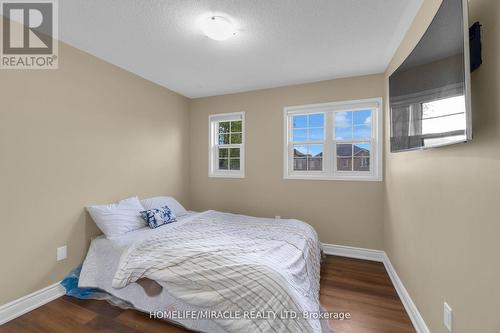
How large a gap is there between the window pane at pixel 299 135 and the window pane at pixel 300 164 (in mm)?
319

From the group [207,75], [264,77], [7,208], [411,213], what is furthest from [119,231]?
[411,213]

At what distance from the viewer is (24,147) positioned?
207cm

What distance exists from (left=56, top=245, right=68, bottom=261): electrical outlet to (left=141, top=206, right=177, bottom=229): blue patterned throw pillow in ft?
2.59

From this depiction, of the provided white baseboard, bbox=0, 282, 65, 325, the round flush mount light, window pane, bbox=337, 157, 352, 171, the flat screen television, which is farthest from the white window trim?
white baseboard, bbox=0, 282, 65, 325

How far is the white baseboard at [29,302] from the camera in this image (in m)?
1.92

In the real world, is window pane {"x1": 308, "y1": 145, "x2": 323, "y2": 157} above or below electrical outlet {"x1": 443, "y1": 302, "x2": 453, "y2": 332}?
above

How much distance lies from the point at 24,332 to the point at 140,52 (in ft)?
9.15

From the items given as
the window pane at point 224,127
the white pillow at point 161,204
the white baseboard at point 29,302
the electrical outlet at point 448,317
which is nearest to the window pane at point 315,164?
the window pane at point 224,127

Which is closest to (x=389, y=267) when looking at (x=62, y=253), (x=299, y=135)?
(x=299, y=135)

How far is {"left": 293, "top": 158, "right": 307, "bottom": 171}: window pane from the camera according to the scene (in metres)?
3.57

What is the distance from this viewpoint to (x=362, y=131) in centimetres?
327

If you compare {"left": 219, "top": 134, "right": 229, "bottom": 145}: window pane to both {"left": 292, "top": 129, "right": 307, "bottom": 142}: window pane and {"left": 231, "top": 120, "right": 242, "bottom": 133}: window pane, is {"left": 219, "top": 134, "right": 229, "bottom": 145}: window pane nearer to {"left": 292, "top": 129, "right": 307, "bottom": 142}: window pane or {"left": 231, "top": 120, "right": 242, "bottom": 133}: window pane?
{"left": 231, "top": 120, "right": 242, "bottom": 133}: window pane

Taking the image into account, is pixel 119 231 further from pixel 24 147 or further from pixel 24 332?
pixel 24 147

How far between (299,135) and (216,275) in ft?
8.21
